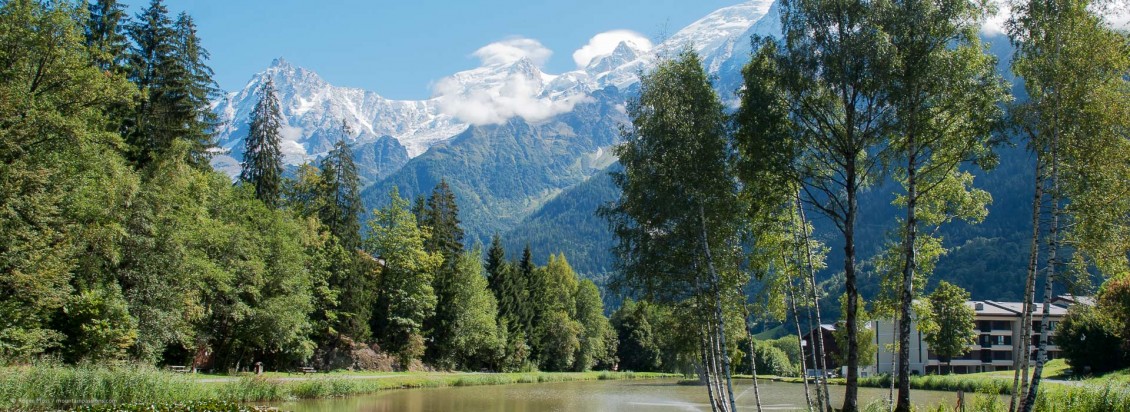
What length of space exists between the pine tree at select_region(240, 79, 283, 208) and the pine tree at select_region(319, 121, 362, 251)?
5.66 meters

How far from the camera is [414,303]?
6669 cm

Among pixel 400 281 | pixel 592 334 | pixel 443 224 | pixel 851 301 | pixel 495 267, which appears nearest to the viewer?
pixel 851 301

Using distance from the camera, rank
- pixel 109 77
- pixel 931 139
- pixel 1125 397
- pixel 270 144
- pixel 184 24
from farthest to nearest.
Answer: pixel 270 144
pixel 184 24
pixel 109 77
pixel 1125 397
pixel 931 139

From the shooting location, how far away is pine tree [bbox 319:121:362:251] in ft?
204

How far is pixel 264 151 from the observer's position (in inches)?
2213

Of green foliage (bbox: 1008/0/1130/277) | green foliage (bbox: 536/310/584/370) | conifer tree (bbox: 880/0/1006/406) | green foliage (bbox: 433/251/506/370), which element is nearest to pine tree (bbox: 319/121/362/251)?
green foliage (bbox: 433/251/506/370)

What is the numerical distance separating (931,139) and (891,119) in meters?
1.27

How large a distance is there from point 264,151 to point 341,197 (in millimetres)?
8952

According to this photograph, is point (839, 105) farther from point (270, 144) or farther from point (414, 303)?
point (414, 303)

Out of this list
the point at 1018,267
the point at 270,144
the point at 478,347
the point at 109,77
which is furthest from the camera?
the point at 1018,267

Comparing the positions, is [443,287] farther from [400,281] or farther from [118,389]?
[118,389]

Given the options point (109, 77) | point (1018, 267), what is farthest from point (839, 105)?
point (1018, 267)

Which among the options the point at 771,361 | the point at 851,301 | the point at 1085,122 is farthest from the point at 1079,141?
the point at 771,361

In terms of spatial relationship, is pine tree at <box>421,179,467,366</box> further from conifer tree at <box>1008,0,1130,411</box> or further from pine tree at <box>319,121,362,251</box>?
conifer tree at <box>1008,0,1130,411</box>
